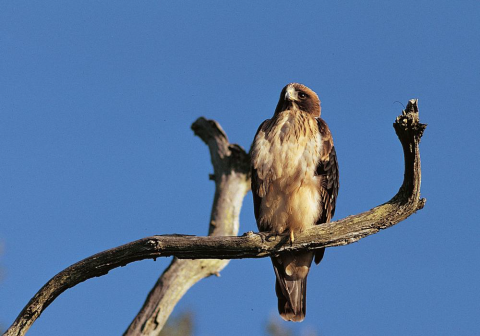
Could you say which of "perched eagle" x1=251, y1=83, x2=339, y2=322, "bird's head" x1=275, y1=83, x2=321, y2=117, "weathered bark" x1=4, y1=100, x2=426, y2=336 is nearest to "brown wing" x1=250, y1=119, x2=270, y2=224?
"perched eagle" x1=251, y1=83, x2=339, y2=322

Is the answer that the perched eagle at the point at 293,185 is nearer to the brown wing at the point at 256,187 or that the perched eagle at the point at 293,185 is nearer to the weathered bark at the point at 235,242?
the brown wing at the point at 256,187

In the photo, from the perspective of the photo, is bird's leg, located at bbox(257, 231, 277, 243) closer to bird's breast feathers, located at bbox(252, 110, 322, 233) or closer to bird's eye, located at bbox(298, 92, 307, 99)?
bird's breast feathers, located at bbox(252, 110, 322, 233)

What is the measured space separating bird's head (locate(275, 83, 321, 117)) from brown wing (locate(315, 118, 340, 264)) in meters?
0.47

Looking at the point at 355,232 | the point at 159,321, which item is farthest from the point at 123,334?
the point at 355,232

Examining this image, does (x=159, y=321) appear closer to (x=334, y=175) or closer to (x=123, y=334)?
(x=123, y=334)

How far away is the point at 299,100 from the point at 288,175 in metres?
1.16

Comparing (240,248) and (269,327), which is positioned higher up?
(269,327)

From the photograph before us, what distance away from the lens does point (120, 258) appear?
13.8 feet

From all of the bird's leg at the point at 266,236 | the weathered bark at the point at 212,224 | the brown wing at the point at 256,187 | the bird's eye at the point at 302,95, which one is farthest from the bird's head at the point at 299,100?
the weathered bark at the point at 212,224

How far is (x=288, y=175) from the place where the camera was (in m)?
5.07

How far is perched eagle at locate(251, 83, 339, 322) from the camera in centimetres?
507

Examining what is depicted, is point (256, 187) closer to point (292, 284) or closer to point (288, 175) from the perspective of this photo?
point (288, 175)

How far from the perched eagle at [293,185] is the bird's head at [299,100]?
20 cm

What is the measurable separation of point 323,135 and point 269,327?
619 cm
